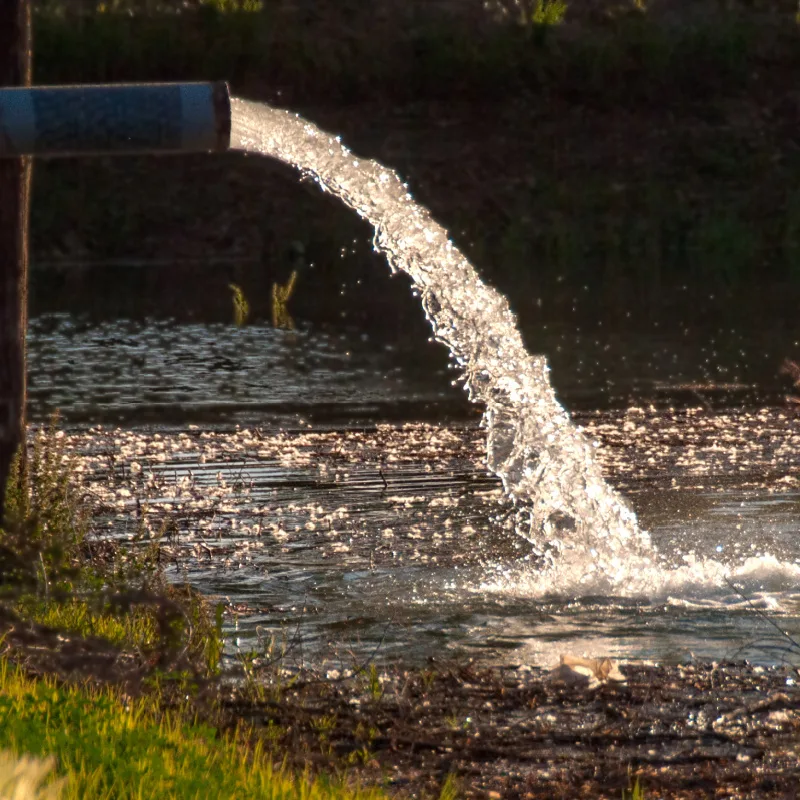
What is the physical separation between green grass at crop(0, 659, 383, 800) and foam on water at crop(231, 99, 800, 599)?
3.24 m

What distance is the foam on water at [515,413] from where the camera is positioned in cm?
846

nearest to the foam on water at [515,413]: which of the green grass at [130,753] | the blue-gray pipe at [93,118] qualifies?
the green grass at [130,753]

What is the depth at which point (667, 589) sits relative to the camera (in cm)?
814

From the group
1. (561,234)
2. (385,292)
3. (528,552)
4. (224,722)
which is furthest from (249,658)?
(561,234)

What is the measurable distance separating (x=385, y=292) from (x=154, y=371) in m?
8.16

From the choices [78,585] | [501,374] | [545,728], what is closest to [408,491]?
[501,374]

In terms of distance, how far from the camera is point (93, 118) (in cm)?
459

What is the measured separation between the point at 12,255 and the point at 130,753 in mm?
3905

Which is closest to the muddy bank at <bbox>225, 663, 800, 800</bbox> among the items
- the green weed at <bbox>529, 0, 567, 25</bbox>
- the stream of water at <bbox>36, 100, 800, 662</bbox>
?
the stream of water at <bbox>36, 100, 800, 662</bbox>

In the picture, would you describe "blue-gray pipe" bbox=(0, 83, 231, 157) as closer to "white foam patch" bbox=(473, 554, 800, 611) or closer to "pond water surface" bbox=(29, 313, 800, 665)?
"pond water surface" bbox=(29, 313, 800, 665)

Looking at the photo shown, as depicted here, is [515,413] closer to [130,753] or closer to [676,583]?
[676,583]

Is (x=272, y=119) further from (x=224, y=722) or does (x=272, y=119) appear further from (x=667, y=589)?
(x=224, y=722)

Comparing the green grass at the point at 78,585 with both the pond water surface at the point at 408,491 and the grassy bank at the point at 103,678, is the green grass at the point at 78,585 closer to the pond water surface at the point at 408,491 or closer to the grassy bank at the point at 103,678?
the grassy bank at the point at 103,678

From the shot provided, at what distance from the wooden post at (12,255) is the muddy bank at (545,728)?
2289mm
